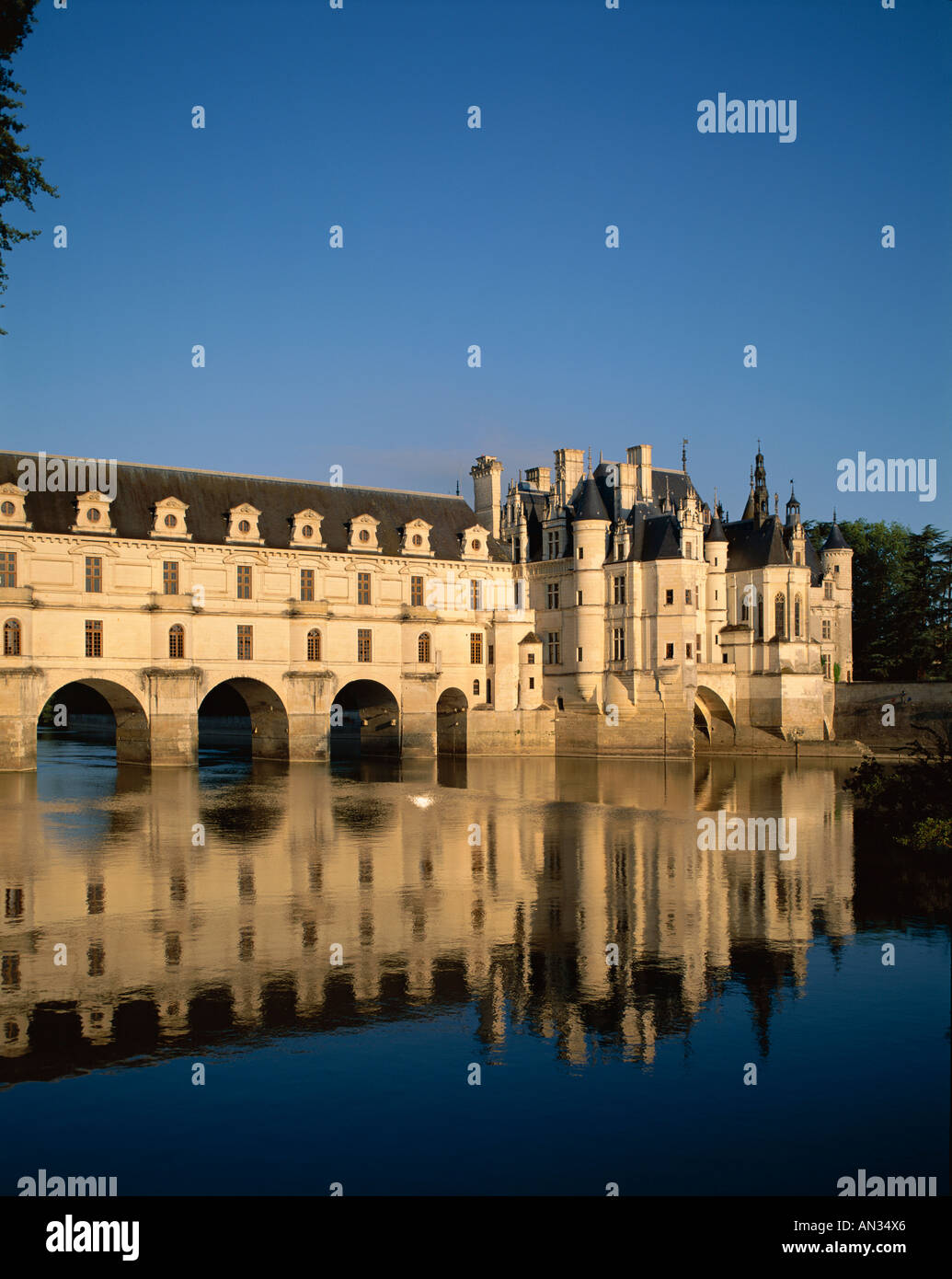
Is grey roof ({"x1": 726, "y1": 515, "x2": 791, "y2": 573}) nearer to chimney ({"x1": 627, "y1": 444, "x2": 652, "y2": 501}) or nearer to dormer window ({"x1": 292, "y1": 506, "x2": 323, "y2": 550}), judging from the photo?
chimney ({"x1": 627, "y1": 444, "x2": 652, "y2": 501})

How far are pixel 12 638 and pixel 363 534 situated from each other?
64.8ft

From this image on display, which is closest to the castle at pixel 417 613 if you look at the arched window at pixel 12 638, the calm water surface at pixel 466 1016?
the arched window at pixel 12 638

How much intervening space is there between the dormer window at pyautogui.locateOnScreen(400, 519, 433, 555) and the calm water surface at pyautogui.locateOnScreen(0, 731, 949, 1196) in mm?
36180

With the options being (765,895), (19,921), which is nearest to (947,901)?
(765,895)

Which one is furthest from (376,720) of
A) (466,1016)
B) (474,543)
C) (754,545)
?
(466,1016)

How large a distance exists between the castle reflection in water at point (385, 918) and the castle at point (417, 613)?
48.7 feet

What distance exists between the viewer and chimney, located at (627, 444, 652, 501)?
7081cm

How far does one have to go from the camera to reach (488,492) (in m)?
74.1

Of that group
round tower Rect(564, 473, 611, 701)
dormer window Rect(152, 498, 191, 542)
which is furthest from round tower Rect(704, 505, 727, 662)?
dormer window Rect(152, 498, 191, 542)

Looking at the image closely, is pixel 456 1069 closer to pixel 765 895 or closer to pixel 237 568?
pixel 765 895

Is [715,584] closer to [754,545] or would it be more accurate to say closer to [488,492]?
[754,545]

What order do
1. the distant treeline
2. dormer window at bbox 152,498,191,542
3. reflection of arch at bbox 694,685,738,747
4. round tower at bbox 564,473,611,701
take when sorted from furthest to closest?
the distant treeline
reflection of arch at bbox 694,685,738,747
round tower at bbox 564,473,611,701
dormer window at bbox 152,498,191,542

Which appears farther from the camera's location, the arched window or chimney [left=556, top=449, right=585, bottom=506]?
chimney [left=556, top=449, right=585, bottom=506]

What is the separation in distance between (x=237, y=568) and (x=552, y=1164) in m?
50.1
